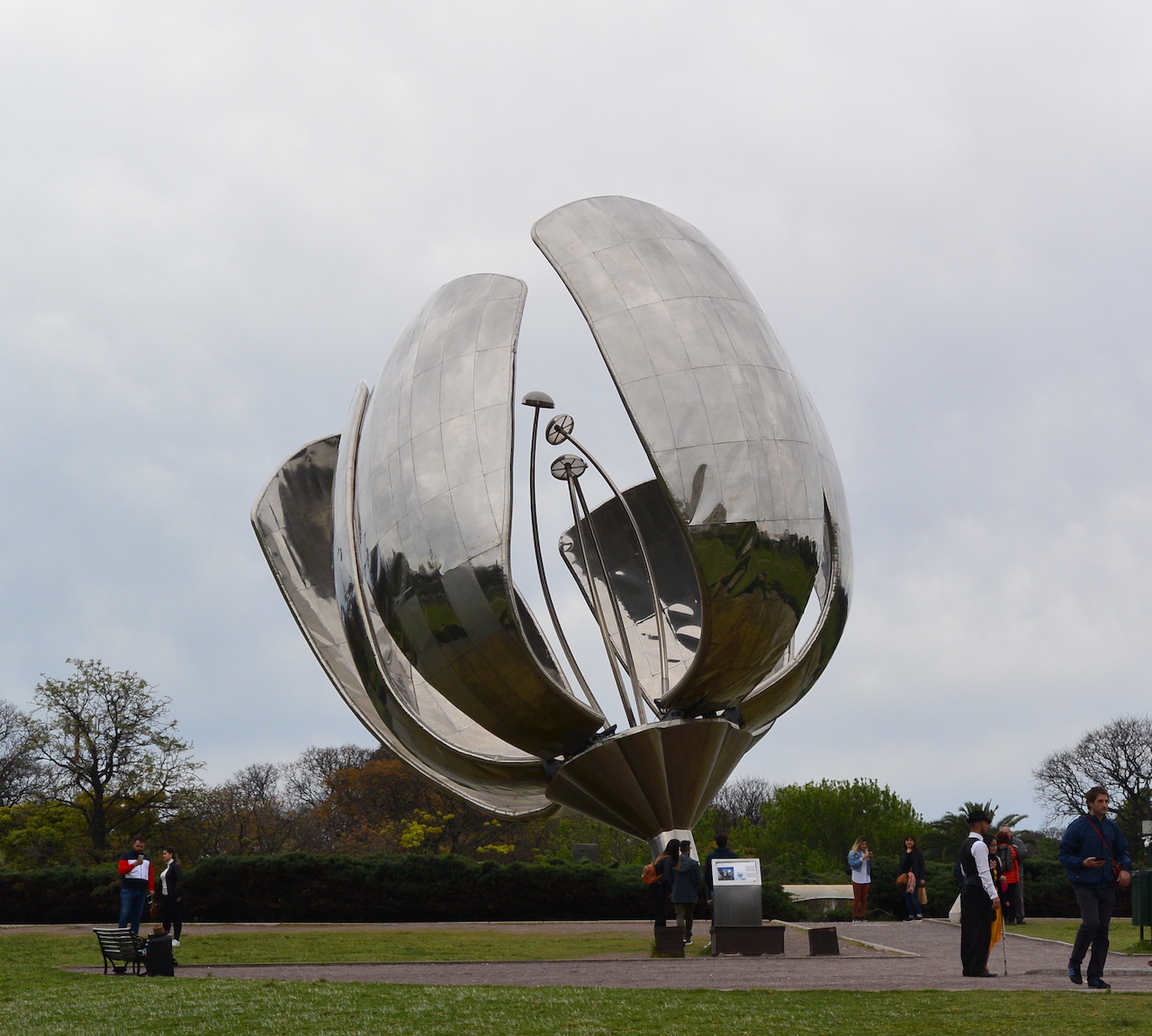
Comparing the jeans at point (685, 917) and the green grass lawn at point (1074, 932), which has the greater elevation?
the jeans at point (685, 917)

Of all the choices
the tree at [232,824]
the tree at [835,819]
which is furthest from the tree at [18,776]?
the tree at [835,819]

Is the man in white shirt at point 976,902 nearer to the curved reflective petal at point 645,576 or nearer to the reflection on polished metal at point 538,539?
the reflection on polished metal at point 538,539

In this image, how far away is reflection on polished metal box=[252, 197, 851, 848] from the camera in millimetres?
12086

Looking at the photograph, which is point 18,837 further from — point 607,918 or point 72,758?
point 607,918

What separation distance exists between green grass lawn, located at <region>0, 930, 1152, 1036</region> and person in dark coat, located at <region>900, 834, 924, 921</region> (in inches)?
393

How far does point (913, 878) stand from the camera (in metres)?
17.8

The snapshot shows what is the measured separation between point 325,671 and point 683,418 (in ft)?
19.3

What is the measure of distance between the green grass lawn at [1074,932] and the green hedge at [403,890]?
5.68 metres

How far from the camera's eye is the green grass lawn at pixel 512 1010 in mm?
6684

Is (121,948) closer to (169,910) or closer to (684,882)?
(169,910)

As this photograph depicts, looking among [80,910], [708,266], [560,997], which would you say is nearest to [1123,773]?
[80,910]

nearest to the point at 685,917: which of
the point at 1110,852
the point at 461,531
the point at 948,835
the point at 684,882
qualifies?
the point at 684,882

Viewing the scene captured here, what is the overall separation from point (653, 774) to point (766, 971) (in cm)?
306

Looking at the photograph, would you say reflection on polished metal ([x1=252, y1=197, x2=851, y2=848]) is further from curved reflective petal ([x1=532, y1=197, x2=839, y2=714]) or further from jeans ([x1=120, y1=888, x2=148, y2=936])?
jeans ([x1=120, y1=888, x2=148, y2=936])
